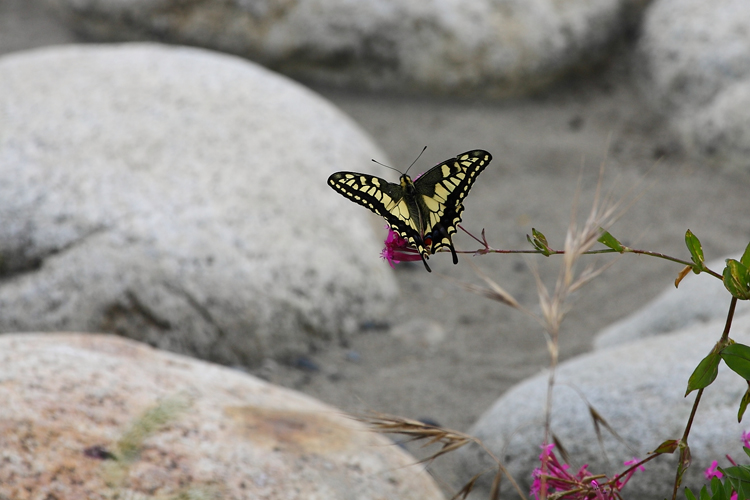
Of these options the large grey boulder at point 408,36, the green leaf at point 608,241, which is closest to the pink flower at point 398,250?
the green leaf at point 608,241

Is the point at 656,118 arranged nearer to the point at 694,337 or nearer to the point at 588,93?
the point at 588,93

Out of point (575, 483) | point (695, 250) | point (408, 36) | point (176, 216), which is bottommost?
point (575, 483)

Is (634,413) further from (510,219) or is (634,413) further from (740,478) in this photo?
(510,219)

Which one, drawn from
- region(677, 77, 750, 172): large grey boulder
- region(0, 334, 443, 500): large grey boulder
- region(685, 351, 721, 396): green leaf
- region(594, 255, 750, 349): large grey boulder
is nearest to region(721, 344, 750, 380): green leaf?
region(685, 351, 721, 396): green leaf

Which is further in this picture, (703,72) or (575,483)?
(703,72)

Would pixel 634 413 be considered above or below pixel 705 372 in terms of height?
above

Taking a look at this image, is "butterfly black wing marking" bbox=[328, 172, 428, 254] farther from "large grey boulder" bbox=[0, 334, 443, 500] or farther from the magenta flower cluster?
"large grey boulder" bbox=[0, 334, 443, 500]

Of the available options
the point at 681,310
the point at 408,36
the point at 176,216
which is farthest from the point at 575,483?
the point at 408,36

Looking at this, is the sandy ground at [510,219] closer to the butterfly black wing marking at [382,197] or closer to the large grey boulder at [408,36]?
the large grey boulder at [408,36]
